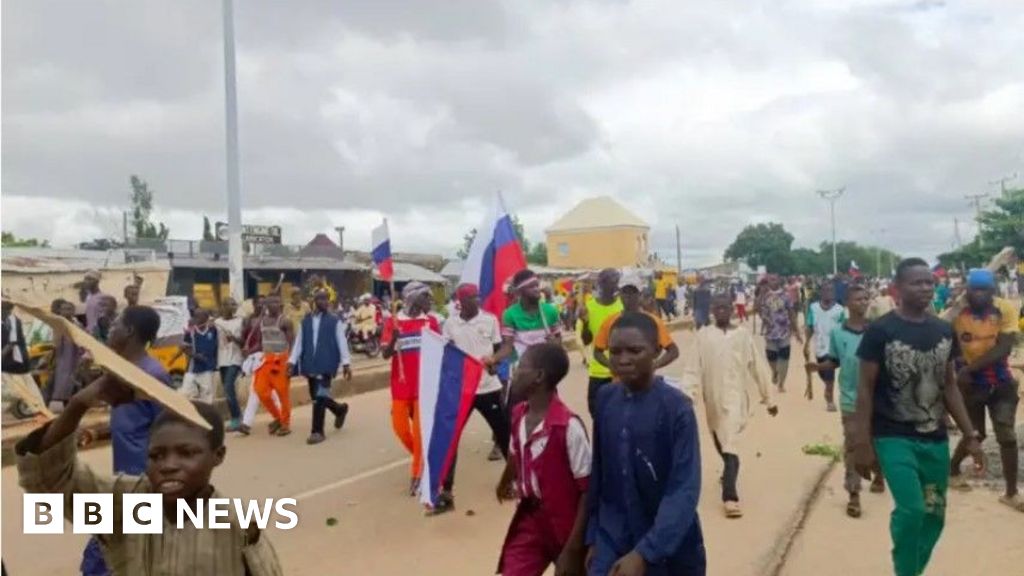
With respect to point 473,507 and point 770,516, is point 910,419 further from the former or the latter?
point 473,507

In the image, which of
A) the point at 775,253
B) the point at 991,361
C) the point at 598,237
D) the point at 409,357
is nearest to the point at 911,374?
the point at 991,361

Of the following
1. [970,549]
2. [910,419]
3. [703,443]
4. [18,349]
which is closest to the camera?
[910,419]

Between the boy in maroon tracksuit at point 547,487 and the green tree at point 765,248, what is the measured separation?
87601 millimetres

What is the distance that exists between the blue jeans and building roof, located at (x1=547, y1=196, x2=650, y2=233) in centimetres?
6189

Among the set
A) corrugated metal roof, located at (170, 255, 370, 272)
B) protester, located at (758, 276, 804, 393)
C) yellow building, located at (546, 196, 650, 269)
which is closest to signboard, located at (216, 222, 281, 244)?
corrugated metal roof, located at (170, 255, 370, 272)

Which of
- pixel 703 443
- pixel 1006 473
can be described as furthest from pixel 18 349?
pixel 1006 473

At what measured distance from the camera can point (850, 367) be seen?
6.60m

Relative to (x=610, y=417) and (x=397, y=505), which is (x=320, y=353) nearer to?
(x=397, y=505)

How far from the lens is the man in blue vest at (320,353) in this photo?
394 inches

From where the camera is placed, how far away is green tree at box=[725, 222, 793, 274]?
3565 inches

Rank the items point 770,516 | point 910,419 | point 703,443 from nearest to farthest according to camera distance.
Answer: point 910,419
point 770,516
point 703,443

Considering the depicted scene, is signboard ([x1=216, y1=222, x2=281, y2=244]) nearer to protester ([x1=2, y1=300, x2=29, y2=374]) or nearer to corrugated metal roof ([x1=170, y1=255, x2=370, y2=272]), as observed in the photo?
corrugated metal roof ([x1=170, y1=255, x2=370, y2=272])

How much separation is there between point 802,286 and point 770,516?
29.3 metres

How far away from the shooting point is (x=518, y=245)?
8.12 metres
